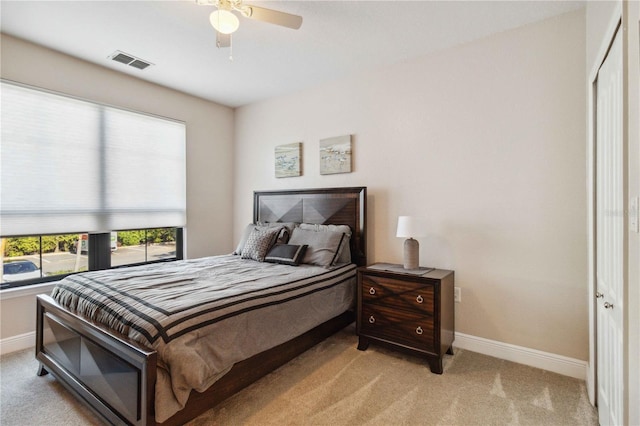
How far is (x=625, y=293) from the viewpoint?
1244mm

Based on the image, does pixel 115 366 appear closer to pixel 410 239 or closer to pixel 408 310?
pixel 408 310

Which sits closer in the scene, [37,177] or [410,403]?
[410,403]

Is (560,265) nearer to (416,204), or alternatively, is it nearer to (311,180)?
(416,204)

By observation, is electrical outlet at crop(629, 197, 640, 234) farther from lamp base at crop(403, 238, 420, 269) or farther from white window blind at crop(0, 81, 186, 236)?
white window blind at crop(0, 81, 186, 236)

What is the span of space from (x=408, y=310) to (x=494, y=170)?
1.40 meters

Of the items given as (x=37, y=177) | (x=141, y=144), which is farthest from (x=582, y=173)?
(x=37, y=177)

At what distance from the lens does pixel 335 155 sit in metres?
3.66

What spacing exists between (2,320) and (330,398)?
294 cm

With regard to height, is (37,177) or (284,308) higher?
(37,177)

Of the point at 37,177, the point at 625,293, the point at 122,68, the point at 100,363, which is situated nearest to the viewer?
the point at 625,293

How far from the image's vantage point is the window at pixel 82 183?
2.84 metres

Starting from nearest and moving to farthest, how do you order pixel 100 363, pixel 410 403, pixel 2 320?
pixel 100 363 < pixel 410 403 < pixel 2 320

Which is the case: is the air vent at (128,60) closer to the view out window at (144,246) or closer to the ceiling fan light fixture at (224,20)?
the ceiling fan light fixture at (224,20)

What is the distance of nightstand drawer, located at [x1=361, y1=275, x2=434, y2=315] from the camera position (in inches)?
98.2
